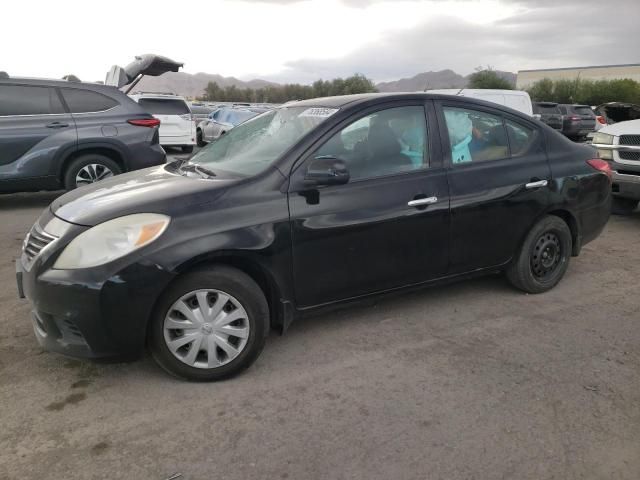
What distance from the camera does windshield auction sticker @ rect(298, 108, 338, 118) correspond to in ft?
11.9

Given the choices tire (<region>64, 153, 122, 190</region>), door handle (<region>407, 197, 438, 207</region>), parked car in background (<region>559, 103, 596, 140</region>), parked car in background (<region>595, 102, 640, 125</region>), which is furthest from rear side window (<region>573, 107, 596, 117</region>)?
door handle (<region>407, 197, 438, 207</region>)

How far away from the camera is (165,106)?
14.5 metres

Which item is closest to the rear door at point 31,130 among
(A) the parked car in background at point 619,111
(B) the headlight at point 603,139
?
(B) the headlight at point 603,139

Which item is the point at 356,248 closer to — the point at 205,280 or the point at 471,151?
the point at 205,280

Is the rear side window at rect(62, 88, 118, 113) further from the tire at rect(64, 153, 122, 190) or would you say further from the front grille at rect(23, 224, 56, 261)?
the front grille at rect(23, 224, 56, 261)

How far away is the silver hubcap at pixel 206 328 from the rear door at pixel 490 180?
1.69m

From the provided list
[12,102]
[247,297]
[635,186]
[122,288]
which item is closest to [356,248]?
[247,297]

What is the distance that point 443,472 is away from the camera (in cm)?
240

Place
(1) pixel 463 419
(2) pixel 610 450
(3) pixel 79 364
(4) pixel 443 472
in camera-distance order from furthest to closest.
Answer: (3) pixel 79 364, (1) pixel 463 419, (2) pixel 610 450, (4) pixel 443 472

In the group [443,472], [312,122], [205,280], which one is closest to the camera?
[443,472]

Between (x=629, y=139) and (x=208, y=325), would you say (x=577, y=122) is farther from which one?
(x=208, y=325)

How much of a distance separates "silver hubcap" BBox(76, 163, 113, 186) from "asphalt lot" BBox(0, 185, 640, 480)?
3.63m

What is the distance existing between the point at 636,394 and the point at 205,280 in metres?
2.45

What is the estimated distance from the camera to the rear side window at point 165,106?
560 inches
